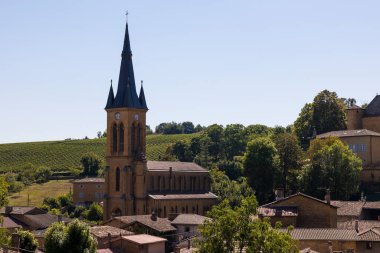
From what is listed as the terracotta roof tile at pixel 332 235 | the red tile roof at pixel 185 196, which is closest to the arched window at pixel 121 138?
the red tile roof at pixel 185 196

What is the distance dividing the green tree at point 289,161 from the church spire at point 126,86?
64.9 ft

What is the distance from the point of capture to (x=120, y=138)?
10156 cm

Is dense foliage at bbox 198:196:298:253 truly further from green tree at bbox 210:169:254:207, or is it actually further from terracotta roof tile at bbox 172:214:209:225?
green tree at bbox 210:169:254:207

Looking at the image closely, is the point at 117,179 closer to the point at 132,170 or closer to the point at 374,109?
the point at 132,170

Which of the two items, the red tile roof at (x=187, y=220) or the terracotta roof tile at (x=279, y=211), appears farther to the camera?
the red tile roof at (x=187, y=220)

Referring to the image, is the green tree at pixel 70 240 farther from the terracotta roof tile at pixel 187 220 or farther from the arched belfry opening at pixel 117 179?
the arched belfry opening at pixel 117 179

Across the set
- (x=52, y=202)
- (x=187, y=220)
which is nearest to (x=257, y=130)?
(x=52, y=202)

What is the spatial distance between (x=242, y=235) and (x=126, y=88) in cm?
6276

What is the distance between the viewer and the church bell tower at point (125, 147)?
9794 centimetres

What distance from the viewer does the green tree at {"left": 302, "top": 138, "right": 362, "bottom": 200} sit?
8869 centimetres

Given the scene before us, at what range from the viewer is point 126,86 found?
332 feet

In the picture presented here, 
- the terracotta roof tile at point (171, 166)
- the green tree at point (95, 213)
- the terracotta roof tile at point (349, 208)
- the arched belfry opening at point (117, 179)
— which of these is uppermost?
the terracotta roof tile at point (171, 166)

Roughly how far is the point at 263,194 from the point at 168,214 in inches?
493

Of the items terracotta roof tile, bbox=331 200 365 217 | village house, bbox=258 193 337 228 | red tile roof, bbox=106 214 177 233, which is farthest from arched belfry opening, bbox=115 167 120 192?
village house, bbox=258 193 337 228
